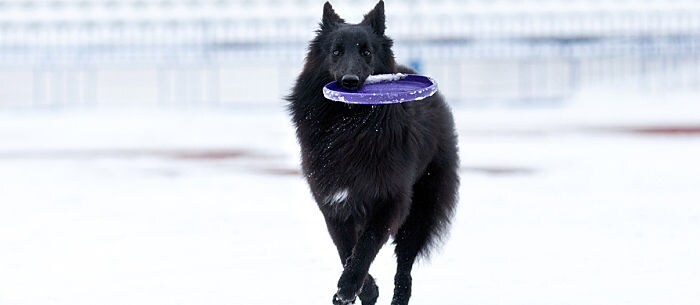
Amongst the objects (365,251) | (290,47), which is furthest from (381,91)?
(290,47)

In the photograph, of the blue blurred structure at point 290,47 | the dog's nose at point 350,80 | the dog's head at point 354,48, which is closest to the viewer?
the dog's nose at point 350,80

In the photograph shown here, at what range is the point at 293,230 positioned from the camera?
7.70 m

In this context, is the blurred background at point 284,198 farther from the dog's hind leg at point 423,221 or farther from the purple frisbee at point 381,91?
the purple frisbee at point 381,91

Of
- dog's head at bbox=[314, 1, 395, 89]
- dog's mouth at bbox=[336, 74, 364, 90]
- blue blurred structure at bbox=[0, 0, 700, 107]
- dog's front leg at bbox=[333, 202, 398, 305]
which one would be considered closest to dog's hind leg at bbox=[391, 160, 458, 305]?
dog's front leg at bbox=[333, 202, 398, 305]

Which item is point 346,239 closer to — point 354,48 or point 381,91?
point 381,91

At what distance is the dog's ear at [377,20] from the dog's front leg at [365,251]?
0.68m

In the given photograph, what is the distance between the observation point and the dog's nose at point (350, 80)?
3.99 m

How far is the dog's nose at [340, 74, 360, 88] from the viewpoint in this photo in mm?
3986

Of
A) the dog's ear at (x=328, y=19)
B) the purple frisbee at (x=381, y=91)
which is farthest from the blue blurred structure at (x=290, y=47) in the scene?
the purple frisbee at (x=381, y=91)

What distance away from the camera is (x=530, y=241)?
6.95 m

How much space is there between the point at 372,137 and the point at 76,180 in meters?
8.27

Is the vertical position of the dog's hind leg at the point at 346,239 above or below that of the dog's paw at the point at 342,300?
above

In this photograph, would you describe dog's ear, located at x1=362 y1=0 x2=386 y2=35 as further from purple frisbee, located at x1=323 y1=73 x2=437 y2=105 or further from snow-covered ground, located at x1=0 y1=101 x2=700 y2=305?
snow-covered ground, located at x1=0 y1=101 x2=700 y2=305

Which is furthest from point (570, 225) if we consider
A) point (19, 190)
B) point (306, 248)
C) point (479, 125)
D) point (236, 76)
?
point (236, 76)
